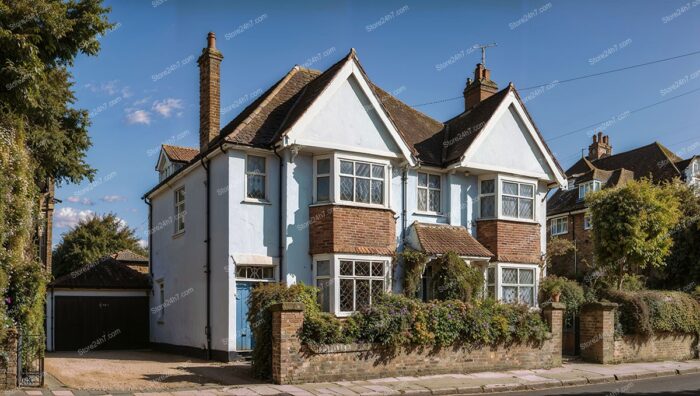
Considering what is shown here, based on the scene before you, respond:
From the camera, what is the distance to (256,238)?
20.3 m

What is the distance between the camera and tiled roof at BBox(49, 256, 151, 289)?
27.1m

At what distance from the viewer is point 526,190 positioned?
24562 mm

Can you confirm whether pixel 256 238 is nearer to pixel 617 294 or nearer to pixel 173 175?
pixel 173 175

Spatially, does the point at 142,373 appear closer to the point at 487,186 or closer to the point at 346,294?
the point at 346,294

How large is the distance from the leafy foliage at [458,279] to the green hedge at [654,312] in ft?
15.1

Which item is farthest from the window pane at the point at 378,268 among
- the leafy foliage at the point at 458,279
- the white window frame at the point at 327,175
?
the white window frame at the point at 327,175

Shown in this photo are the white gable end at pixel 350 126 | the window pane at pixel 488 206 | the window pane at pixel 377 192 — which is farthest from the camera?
the window pane at pixel 488 206

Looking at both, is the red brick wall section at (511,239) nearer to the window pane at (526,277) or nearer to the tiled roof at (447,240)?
the window pane at (526,277)

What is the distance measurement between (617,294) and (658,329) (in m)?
1.73

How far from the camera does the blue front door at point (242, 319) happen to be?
65.9 feet

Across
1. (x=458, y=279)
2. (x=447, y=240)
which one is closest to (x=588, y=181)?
(x=447, y=240)

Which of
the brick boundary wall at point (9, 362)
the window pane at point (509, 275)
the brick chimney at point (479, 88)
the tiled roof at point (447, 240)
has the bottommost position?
the brick boundary wall at point (9, 362)

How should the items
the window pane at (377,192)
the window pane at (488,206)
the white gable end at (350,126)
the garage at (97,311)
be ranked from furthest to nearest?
the garage at (97,311) < the window pane at (488,206) < the window pane at (377,192) < the white gable end at (350,126)

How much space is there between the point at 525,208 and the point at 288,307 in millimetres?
12212
